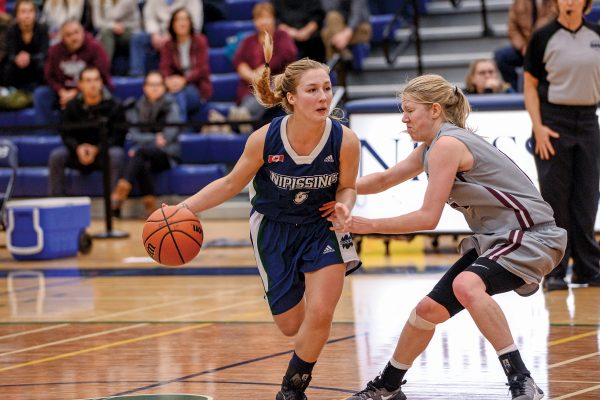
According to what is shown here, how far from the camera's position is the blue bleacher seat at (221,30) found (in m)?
14.5

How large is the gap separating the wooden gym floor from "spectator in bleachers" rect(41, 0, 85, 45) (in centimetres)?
591

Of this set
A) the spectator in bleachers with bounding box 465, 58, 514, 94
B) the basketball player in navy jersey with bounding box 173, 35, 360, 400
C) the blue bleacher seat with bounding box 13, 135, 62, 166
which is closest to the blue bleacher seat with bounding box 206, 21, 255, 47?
the blue bleacher seat with bounding box 13, 135, 62, 166

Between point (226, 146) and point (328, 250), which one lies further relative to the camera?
point (226, 146)

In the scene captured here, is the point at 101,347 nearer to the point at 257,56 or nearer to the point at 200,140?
the point at 200,140

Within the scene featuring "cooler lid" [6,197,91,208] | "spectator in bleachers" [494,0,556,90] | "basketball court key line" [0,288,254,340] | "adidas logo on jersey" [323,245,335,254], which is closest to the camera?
"adidas logo on jersey" [323,245,335,254]

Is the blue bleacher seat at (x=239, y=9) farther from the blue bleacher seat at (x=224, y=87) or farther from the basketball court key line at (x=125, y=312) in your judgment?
the basketball court key line at (x=125, y=312)

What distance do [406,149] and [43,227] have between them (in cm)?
318

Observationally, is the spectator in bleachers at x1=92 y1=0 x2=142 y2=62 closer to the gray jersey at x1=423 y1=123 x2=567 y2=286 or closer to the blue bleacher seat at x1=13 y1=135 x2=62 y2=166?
the blue bleacher seat at x1=13 y1=135 x2=62 y2=166

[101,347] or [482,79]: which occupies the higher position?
[482,79]

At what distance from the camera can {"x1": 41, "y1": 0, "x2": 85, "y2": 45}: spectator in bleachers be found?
14.6m

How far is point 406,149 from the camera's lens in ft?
30.1

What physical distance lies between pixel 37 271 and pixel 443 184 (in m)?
5.60

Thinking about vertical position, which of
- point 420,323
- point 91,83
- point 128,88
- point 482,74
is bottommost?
point 128,88

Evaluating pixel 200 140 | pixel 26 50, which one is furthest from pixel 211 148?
pixel 26 50
